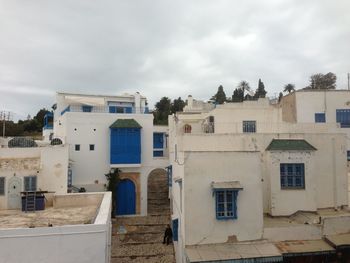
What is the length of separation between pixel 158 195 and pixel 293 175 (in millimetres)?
15216

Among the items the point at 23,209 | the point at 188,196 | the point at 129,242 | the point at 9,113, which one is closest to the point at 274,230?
the point at 188,196

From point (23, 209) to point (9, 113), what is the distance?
59.8 ft

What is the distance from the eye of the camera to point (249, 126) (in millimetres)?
18172

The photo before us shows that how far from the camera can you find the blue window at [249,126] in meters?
18.1

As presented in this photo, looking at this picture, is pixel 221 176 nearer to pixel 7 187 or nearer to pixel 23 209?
pixel 23 209

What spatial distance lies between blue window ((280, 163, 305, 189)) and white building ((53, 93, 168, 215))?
10036 mm

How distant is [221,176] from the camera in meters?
11.7

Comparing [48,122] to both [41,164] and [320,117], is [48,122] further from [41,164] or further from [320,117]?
[320,117]

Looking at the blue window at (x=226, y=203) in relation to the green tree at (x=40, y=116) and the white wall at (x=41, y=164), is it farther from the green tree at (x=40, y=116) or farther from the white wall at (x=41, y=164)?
the green tree at (x=40, y=116)

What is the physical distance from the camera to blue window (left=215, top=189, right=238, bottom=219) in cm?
1152

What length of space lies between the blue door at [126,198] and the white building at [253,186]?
301 inches

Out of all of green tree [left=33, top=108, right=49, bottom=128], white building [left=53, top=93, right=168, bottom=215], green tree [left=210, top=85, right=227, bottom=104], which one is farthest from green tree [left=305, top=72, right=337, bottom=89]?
green tree [left=33, top=108, right=49, bottom=128]

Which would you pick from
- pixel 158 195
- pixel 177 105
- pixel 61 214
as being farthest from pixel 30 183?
pixel 177 105

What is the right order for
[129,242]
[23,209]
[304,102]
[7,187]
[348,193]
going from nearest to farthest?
[23,209], [7,187], [348,193], [129,242], [304,102]
